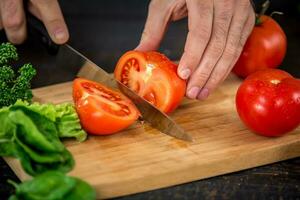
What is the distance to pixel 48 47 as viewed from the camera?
222 centimetres

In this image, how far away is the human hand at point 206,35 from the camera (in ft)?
6.68

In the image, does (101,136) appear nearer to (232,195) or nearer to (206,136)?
(206,136)

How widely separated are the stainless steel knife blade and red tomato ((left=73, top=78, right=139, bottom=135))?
0.13ft

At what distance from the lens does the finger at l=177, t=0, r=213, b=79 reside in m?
2.02

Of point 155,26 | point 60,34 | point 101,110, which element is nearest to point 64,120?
point 101,110

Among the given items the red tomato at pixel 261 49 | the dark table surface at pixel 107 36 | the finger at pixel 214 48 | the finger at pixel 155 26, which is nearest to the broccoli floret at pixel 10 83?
the dark table surface at pixel 107 36

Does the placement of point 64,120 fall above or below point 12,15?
below

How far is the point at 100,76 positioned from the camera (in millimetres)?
2096

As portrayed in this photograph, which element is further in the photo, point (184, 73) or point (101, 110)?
point (184, 73)

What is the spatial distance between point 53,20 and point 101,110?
489 millimetres

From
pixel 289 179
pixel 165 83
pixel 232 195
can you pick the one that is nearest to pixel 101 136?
pixel 165 83

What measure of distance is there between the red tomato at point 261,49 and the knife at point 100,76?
541 millimetres

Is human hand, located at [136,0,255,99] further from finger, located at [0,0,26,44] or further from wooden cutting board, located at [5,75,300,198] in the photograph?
finger, located at [0,0,26,44]

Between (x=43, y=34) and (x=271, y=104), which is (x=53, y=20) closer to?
(x=43, y=34)
